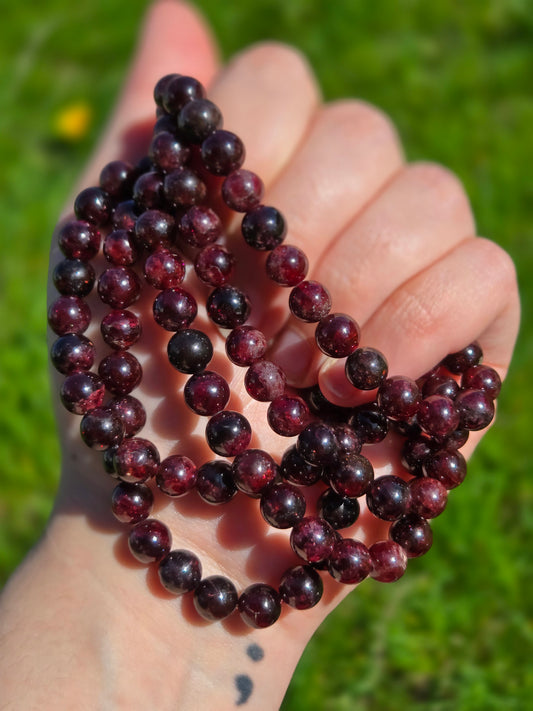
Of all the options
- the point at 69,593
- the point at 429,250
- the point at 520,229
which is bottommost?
the point at 69,593

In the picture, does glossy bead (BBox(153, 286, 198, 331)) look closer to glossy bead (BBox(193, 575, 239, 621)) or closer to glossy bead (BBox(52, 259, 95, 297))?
glossy bead (BBox(52, 259, 95, 297))

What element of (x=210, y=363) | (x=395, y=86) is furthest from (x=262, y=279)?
(x=395, y=86)

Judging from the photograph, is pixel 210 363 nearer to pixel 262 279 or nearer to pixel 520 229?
pixel 262 279

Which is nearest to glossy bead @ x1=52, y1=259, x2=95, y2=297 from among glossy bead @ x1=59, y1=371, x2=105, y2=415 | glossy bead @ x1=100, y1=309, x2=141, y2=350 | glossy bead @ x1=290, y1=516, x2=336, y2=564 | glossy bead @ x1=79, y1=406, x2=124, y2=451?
glossy bead @ x1=100, y1=309, x2=141, y2=350

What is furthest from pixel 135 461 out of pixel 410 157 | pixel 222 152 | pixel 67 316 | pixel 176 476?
pixel 410 157

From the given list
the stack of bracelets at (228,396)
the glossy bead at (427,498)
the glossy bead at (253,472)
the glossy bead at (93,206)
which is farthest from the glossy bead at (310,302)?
the glossy bead at (93,206)

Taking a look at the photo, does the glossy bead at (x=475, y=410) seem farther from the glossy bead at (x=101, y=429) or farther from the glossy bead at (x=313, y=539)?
the glossy bead at (x=101, y=429)

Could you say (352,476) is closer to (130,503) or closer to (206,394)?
(206,394)
